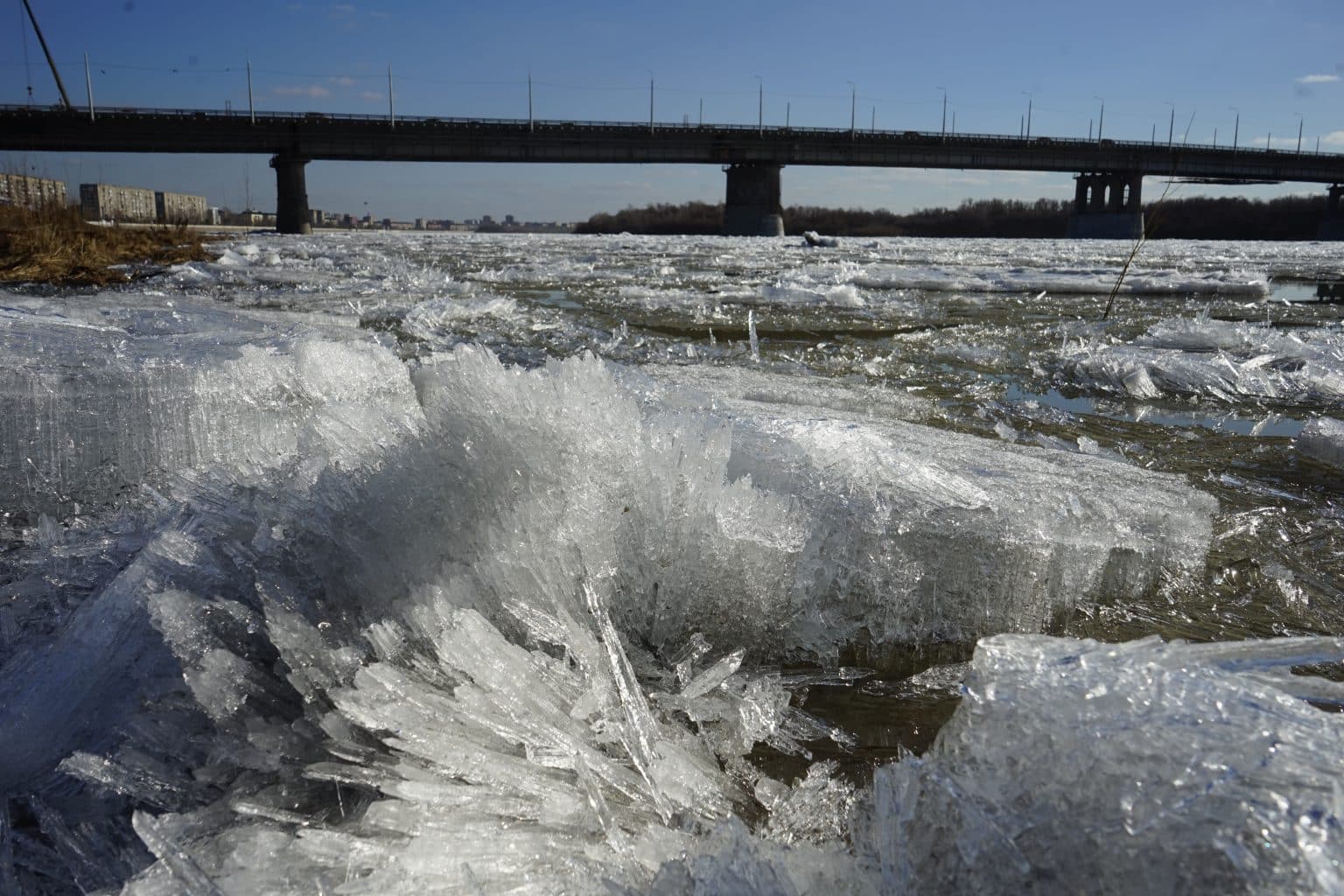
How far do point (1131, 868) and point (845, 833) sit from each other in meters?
0.42

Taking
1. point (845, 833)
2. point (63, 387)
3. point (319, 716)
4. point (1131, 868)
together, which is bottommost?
point (845, 833)

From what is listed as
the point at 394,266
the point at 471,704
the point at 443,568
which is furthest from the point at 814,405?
the point at 394,266

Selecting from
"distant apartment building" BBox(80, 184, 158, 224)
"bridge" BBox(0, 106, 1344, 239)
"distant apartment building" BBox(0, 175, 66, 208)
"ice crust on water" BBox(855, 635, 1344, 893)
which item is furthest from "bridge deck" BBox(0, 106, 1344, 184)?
"ice crust on water" BBox(855, 635, 1344, 893)

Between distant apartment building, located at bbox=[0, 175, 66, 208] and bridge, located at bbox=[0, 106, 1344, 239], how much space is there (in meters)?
27.8

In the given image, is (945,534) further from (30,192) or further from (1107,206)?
(1107,206)

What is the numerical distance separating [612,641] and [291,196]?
4437 centimetres

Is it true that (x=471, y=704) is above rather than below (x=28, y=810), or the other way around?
above

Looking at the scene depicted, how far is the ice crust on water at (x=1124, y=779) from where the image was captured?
0.54m

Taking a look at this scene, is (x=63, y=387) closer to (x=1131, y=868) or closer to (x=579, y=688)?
(x=579, y=688)

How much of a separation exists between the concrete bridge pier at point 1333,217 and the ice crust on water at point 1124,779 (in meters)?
60.1

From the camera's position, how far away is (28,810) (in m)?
0.93

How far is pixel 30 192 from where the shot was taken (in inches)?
472

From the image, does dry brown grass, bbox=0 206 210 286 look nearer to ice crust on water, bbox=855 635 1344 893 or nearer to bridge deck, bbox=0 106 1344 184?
ice crust on water, bbox=855 635 1344 893

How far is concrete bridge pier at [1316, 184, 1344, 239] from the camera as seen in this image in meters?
46.3
